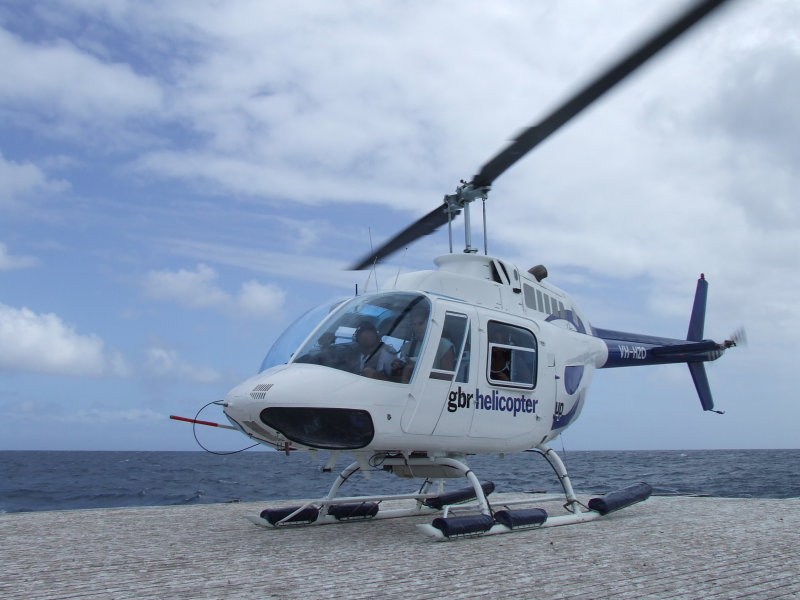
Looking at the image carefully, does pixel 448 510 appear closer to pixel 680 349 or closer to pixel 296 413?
pixel 296 413

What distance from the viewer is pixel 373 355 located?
6750 mm

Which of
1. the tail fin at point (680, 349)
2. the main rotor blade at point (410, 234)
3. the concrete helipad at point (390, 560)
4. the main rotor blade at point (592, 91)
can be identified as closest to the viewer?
the concrete helipad at point (390, 560)

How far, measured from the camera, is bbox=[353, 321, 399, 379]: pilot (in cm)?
665

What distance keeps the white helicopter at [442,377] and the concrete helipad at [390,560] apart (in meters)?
0.65

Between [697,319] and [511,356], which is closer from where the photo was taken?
[511,356]

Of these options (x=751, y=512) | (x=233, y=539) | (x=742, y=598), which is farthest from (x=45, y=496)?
(x=742, y=598)

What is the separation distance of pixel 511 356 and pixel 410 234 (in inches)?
88.5

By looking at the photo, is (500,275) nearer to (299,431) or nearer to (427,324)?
(427,324)

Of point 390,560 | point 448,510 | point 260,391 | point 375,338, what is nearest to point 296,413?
point 260,391

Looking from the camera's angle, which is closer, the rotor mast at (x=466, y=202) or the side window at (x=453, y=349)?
the side window at (x=453, y=349)

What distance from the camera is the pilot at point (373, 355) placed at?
6.65 m

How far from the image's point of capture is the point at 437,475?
7.71 meters

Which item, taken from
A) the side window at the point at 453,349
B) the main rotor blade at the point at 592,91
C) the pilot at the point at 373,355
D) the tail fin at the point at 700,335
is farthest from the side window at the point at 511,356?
the tail fin at the point at 700,335

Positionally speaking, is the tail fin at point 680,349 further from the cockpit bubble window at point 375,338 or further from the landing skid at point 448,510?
the cockpit bubble window at point 375,338
